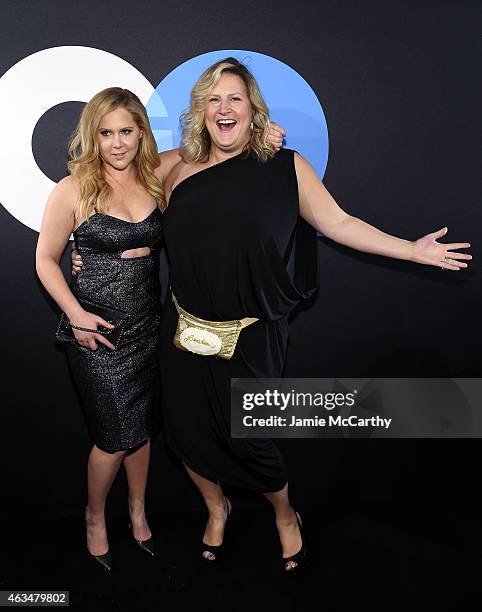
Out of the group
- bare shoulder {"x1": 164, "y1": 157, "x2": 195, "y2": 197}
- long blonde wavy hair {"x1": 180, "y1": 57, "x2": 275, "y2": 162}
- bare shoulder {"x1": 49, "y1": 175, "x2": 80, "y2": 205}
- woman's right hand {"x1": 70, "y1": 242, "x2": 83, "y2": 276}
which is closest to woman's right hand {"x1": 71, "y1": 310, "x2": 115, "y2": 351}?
woman's right hand {"x1": 70, "y1": 242, "x2": 83, "y2": 276}

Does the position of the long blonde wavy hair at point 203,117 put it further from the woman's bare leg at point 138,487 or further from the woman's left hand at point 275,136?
the woman's bare leg at point 138,487

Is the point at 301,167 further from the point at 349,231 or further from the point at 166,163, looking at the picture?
the point at 166,163

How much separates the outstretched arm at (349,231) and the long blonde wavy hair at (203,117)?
143 millimetres

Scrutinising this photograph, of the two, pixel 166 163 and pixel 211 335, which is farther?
pixel 166 163

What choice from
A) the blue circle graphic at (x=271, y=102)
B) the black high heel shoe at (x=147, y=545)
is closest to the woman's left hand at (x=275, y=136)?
the blue circle graphic at (x=271, y=102)

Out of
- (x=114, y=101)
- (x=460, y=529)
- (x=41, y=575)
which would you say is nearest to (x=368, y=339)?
(x=460, y=529)

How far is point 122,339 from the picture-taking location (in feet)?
7.52

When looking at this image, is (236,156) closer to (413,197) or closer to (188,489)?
(413,197)

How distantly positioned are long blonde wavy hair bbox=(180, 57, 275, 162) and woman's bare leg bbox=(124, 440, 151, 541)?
45.3 inches

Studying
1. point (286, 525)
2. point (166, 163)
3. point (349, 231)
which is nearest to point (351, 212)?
point (349, 231)

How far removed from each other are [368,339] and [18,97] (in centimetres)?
166

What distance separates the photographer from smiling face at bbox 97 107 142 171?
7.02 ft
